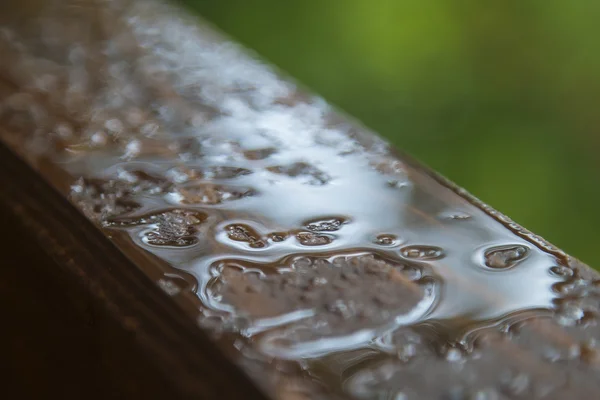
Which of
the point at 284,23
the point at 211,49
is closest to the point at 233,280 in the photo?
the point at 211,49

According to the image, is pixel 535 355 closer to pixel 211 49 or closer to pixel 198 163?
pixel 198 163

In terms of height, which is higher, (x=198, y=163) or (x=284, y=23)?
(x=198, y=163)

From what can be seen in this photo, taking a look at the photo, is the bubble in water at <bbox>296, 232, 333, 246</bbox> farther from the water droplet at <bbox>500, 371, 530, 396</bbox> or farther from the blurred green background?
the blurred green background

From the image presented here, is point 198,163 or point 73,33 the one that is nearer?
point 198,163

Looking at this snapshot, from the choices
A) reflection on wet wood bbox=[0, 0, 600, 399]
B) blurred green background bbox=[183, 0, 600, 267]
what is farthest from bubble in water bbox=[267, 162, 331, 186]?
blurred green background bbox=[183, 0, 600, 267]

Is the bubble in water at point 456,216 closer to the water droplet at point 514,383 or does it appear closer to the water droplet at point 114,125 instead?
the water droplet at point 514,383

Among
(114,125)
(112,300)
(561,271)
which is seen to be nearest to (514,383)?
(561,271)

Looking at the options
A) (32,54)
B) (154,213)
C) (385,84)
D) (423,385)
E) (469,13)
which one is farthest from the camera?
(385,84)
